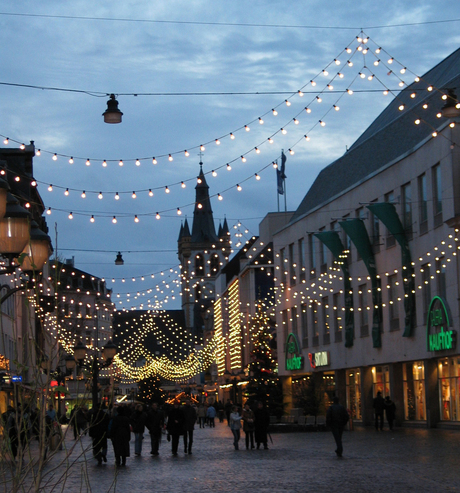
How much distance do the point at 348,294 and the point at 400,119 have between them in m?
8.70

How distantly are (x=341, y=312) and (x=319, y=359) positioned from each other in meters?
3.70

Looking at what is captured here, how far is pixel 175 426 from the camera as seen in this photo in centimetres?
2752

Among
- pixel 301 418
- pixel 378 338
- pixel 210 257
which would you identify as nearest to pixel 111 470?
pixel 301 418

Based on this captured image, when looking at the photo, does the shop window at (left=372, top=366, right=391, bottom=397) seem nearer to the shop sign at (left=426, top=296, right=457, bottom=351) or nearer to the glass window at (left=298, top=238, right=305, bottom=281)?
the shop sign at (left=426, top=296, right=457, bottom=351)

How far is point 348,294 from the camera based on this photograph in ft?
151

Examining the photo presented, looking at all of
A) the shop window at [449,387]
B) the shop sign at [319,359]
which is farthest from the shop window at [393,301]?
the shop sign at [319,359]

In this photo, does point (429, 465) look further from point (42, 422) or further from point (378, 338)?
point (378, 338)

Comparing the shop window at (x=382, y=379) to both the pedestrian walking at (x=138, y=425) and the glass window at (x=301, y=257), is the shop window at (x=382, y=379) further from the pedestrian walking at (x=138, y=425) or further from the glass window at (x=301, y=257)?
the pedestrian walking at (x=138, y=425)

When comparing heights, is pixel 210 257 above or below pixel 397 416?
above

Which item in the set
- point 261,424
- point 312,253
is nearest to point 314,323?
point 312,253

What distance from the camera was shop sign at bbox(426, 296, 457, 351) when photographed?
33.9 meters

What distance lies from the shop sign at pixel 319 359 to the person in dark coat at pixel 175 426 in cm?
2189

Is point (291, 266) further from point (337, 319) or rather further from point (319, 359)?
point (337, 319)

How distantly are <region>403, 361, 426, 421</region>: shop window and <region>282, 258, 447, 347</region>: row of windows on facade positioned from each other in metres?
1.89
